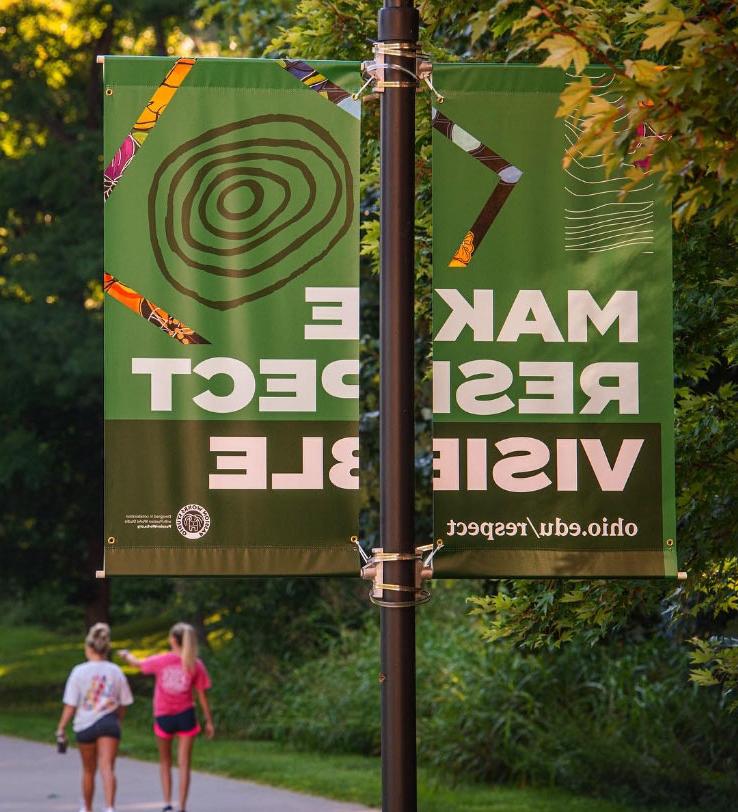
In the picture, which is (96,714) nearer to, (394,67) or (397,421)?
(397,421)

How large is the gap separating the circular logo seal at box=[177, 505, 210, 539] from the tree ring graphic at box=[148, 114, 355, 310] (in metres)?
0.73

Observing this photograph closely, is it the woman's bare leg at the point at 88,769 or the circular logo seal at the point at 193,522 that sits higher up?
the circular logo seal at the point at 193,522

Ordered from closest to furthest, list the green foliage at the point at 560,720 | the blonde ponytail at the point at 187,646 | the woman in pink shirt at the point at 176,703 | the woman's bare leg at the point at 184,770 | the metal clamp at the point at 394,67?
the metal clamp at the point at 394,67, the woman's bare leg at the point at 184,770, the woman in pink shirt at the point at 176,703, the blonde ponytail at the point at 187,646, the green foliage at the point at 560,720

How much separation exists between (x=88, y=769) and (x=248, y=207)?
8.04m

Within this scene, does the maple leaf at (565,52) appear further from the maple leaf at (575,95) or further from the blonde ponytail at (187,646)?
the blonde ponytail at (187,646)

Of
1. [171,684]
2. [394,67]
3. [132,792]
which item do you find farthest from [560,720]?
[394,67]

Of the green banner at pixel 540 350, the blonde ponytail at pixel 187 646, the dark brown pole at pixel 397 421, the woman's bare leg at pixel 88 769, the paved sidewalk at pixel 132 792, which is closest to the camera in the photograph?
the dark brown pole at pixel 397 421

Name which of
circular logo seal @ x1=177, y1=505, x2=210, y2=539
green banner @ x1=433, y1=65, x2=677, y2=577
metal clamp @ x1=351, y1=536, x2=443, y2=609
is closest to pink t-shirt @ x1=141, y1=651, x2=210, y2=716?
circular logo seal @ x1=177, y1=505, x2=210, y2=539

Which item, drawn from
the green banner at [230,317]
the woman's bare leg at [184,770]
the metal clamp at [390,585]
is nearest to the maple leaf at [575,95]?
the green banner at [230,317]

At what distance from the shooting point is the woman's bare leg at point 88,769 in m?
11.7

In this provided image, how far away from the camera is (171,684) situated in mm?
→ 12289

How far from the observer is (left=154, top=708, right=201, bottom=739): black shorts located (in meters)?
12.2

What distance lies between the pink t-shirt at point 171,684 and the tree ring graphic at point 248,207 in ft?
26.2

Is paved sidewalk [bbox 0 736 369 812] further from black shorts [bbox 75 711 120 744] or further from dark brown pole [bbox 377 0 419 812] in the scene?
dark brown pole [bbox 377 0 419 812]
